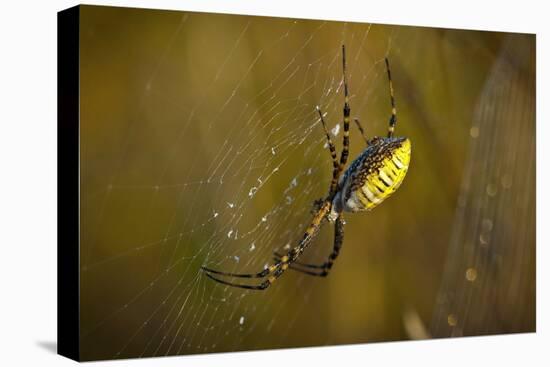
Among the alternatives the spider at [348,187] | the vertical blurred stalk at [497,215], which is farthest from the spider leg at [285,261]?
the vertical blurred stalk at [497,215]

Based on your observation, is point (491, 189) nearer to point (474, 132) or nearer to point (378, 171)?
point (474, 132)

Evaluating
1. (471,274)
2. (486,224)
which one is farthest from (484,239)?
(471,274)

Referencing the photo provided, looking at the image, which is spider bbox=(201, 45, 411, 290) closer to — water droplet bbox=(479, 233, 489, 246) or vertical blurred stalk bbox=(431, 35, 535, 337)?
vertical blurred stalk bbox=(431, 35, 535, 337)

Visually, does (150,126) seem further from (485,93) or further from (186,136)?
(485,93)

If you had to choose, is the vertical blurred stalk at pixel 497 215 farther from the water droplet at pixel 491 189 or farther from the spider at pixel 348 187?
the spider at pixel 348 187

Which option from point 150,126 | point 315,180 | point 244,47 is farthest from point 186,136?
point 315,180
